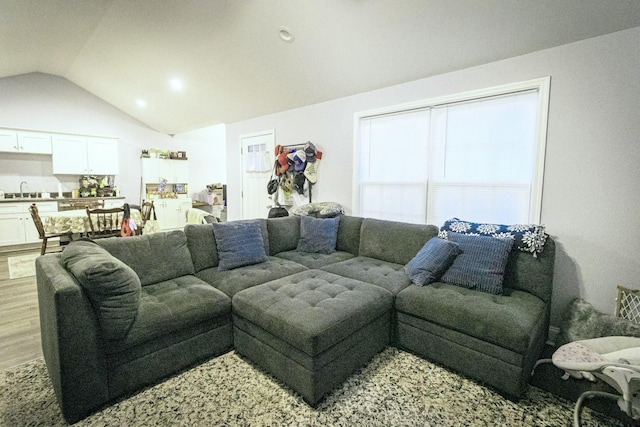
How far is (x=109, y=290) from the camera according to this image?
1713mm

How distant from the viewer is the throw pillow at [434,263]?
245 cm

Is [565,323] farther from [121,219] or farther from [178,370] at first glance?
[121,219]

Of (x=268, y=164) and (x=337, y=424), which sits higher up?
(x=268, y=164)

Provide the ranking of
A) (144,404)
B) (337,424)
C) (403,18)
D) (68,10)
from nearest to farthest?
(337,424) < (144,404) < (403,18) < (68,10)

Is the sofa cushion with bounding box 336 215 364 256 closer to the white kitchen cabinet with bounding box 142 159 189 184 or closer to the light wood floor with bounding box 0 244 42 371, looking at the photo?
the light wood floor with bounding box 0 244 42 371

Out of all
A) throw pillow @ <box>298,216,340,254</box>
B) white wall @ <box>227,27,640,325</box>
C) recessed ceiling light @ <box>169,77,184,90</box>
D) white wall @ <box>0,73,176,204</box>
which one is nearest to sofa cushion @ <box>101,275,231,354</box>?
throw pillow @ <box>298,216,340,254</box>

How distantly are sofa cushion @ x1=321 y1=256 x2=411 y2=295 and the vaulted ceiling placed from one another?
1995 mm

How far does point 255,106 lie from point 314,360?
4153mm

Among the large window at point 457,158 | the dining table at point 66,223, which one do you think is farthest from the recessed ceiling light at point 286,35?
the dining table at point 66,223

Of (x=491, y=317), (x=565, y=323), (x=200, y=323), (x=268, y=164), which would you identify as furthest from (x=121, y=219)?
(x=565, y=323)

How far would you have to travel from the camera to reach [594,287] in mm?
2428

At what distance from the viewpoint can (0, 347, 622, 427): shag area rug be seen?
5.44 feet

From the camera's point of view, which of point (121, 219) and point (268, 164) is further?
point (268, 164)

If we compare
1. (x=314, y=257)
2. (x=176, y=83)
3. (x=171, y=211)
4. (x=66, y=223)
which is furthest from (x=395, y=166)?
(x=171, y=211)
